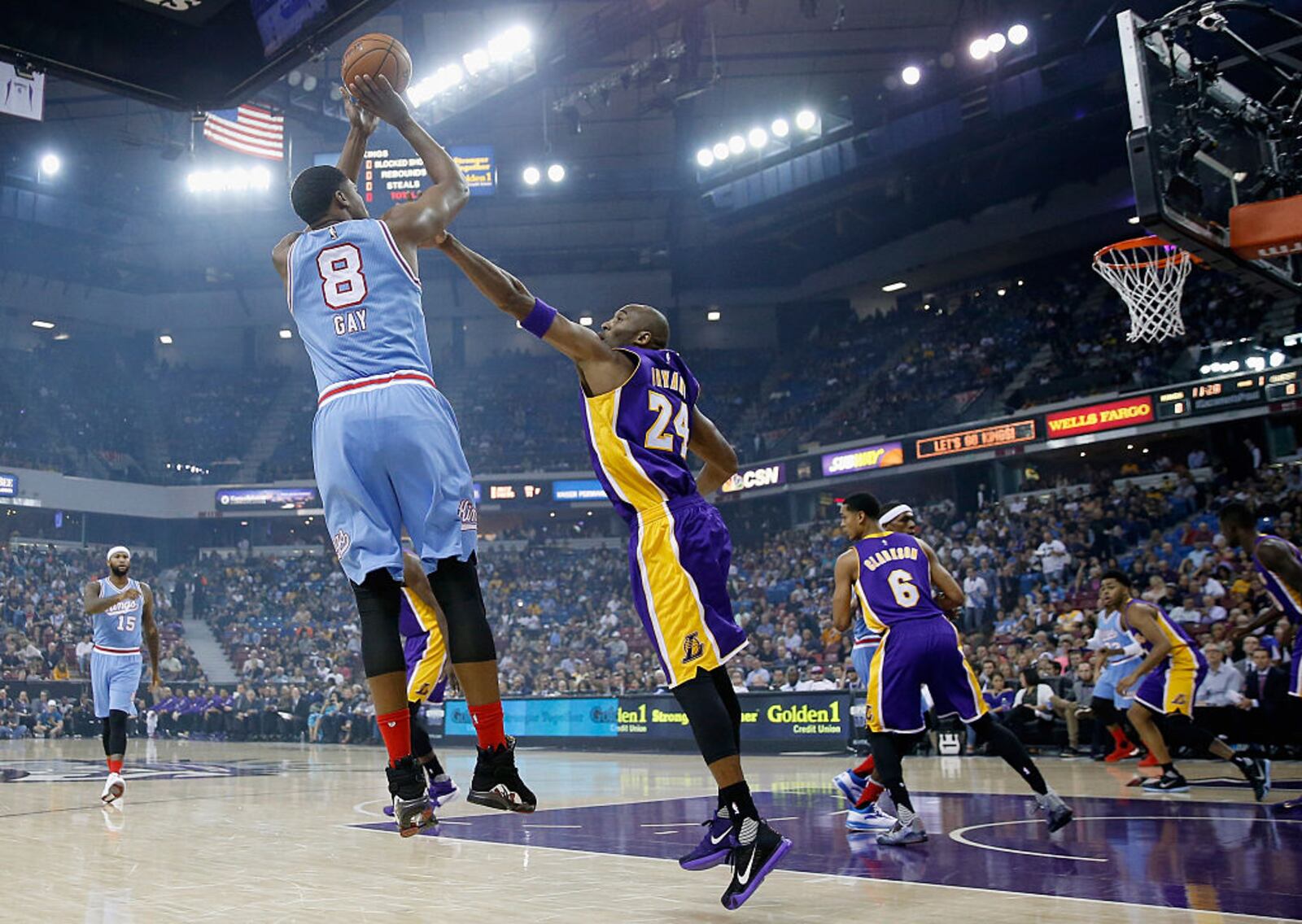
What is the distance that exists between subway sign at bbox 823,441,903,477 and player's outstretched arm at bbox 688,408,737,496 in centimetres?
2126

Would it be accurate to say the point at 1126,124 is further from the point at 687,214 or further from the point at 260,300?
the point at 260,300

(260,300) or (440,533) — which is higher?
(260,300)

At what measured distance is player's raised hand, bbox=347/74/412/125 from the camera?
3.88 meters

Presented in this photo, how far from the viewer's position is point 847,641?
803 inches

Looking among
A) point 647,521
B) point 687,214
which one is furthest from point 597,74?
point 647,521

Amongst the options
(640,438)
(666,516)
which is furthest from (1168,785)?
(640,438)

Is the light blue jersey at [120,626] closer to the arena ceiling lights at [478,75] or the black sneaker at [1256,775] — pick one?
the black sneaker at [1256,775]

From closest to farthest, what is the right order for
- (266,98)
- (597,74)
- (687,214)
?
(266,98), (597,74), (687,214)

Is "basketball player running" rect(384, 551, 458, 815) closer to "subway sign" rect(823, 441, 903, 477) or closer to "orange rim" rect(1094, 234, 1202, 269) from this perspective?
"orange rim" rect(1094, 234, 1202, 269)

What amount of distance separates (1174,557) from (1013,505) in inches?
207

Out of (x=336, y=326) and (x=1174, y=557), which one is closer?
(x=336, y=326)

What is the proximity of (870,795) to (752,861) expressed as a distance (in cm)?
320

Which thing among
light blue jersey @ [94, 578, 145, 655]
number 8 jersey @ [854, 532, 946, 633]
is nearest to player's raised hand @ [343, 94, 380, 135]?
number 8 jersey @ [854, 532, 946, 633]

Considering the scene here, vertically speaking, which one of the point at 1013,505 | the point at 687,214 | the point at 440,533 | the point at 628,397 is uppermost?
the point at 687,214
